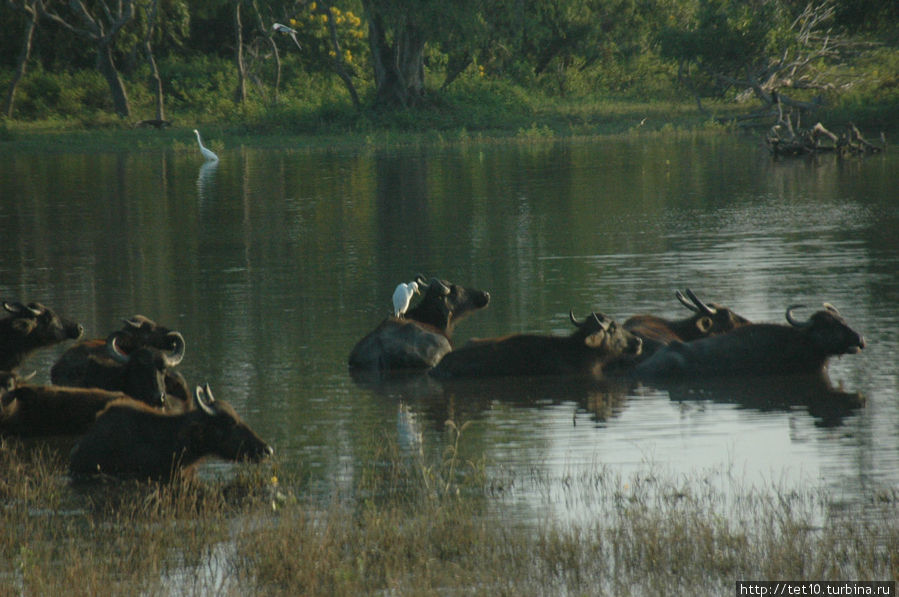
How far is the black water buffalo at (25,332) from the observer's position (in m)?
11.7

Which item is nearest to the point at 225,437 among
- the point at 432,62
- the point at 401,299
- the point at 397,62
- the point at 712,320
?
the point at 401,299

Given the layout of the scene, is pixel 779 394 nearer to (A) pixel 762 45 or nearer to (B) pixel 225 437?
(B) pixel 225 437

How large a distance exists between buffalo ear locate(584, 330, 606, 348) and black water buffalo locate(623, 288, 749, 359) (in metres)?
0.60

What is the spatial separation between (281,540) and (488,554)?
1.06 metres

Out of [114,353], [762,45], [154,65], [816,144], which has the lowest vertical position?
[154,65]

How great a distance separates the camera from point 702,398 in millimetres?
10516

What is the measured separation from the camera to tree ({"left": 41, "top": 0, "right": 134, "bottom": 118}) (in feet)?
161

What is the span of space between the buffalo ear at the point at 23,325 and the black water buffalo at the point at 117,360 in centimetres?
79

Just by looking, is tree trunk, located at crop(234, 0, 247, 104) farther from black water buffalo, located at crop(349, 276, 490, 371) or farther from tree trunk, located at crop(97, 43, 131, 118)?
black water buffalo, located at crop(349, 276, 490, 371)

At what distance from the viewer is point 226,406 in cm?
850

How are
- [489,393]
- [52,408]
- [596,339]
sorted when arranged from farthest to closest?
[596,339] → [489,393] → [52,408]

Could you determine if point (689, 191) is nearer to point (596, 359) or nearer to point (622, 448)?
point (596, 359)

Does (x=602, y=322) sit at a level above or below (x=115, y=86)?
above

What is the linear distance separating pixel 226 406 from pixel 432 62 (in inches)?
2108
